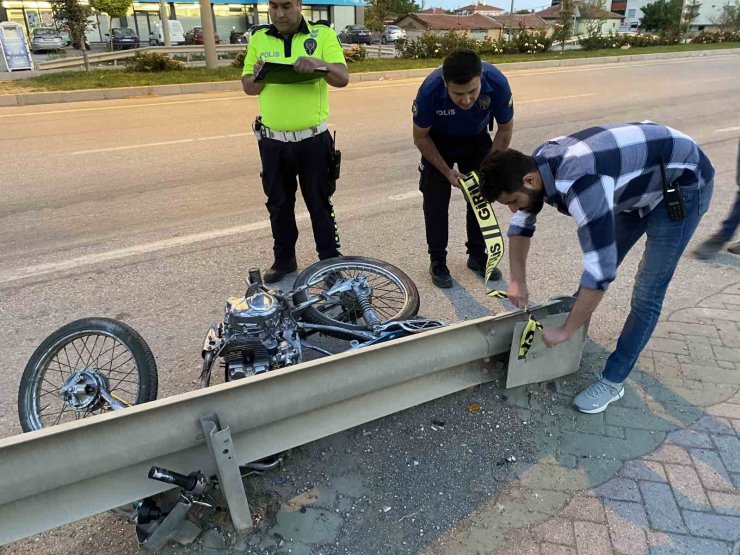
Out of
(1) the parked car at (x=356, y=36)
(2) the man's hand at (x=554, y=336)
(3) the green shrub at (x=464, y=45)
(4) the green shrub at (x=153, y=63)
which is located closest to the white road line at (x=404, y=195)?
(2) the man's hand at (x=554, y=336)

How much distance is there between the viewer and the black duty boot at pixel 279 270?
446 centimetres

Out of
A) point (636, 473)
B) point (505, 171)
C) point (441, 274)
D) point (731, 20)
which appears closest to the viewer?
point (505, 171)

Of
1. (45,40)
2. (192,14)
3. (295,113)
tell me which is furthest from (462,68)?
(192,14)

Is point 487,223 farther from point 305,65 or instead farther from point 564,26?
point 564,26

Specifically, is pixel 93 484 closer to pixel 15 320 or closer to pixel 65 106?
pixel 15 320

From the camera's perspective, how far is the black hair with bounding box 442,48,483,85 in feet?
11.3

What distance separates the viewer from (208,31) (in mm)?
17531

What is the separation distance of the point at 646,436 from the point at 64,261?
14.6 ft

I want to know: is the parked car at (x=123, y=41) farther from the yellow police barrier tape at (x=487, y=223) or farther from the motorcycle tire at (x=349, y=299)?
the yellow police barrier tape at (x=487, y=223)

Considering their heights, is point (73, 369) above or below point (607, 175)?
below

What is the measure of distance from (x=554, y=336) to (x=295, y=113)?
238 centimetres

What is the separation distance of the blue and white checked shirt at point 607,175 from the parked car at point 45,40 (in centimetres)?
3850

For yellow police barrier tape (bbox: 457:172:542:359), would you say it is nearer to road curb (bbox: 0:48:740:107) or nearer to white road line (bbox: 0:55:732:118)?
white road line (bbox: 0:55:732:118)

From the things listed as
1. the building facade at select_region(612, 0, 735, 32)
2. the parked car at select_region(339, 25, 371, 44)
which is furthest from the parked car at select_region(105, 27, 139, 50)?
the building facade at select_region(612, 0, 735, 32)
